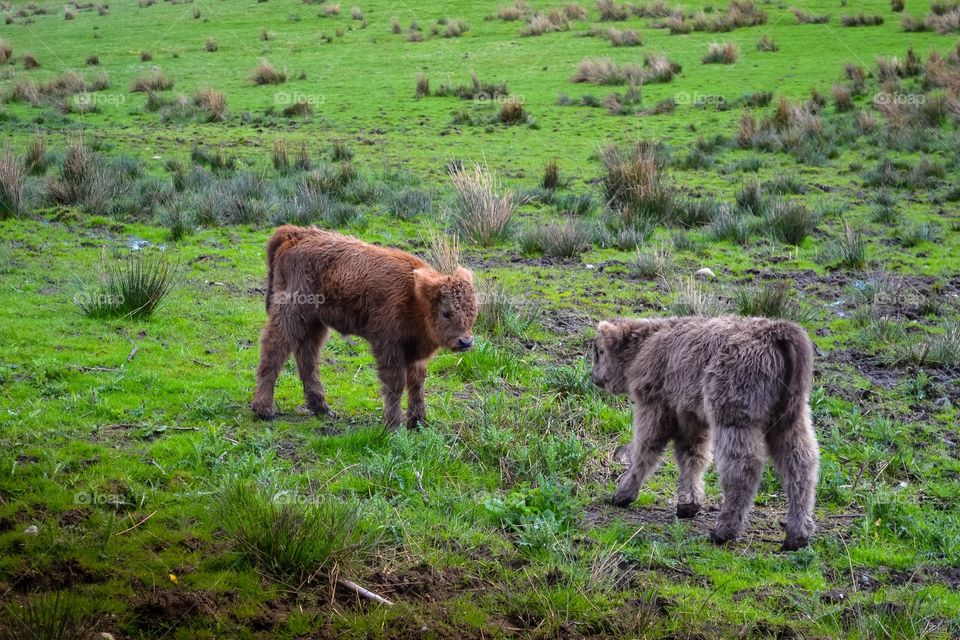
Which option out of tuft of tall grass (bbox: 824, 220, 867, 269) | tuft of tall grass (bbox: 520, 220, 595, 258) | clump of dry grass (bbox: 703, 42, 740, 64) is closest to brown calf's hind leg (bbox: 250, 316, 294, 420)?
tuft of tall grass (bbox: 520, 220, 595, 258)

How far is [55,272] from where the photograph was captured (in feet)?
37.6

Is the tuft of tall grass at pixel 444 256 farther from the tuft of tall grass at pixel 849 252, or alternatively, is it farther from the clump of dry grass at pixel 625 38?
the clump of dry grass at pixel 625 38

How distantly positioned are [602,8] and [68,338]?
1287 inches

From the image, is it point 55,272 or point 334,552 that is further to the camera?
point 55,272

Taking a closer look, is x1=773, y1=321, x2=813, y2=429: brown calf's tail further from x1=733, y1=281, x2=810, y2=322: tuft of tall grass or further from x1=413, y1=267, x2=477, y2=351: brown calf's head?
x1=733, y1=281, x2=810, y2=322: tuft of tall grass

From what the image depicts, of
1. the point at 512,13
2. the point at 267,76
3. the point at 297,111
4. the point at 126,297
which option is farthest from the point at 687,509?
the point at 512,13

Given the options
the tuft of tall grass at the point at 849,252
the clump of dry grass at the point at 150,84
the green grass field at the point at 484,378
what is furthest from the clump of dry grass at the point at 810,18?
the tuft of tall grass at the point at 849,252

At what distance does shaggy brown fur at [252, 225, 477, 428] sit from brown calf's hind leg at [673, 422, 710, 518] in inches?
69.3

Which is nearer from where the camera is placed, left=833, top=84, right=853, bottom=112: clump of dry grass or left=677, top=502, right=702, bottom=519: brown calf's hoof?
left=677, top=502, right=702, bottom=519: brown calf's hoof

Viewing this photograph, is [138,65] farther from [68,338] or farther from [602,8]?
Result: [68,338]

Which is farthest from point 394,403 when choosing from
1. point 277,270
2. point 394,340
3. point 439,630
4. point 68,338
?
point 68,338

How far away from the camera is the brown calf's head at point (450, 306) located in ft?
23.3

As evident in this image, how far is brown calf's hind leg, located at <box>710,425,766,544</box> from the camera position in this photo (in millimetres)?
5785

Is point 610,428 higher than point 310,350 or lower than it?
lower
